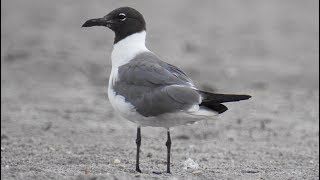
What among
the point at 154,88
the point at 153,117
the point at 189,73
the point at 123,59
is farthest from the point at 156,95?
the point at 189,73

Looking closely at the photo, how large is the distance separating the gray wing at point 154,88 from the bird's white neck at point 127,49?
18cm

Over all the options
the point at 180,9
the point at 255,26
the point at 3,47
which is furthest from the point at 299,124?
the point at 180,9

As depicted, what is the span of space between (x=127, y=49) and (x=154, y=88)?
71 cm

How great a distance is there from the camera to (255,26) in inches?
714

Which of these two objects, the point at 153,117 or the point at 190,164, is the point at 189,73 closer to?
the point at 190,164

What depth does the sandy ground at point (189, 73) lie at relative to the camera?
8172 mm

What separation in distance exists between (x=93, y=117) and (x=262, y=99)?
275cm

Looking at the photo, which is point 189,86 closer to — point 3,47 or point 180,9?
point 3,47

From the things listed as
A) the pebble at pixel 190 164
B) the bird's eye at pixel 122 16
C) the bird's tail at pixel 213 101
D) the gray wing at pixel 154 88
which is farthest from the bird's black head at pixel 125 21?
the pebble at pixel 190 164

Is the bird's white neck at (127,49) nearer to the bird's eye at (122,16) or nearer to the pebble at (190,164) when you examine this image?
the bird's eye at (122,16)

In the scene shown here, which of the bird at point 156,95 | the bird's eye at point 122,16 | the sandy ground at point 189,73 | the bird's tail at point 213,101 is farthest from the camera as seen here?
the sandy ground at point 189,73

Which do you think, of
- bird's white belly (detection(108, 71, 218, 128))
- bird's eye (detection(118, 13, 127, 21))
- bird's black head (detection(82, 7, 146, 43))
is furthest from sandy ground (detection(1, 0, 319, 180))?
bird's eye (detection(118, 13, 127, 21))

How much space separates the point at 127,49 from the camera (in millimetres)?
7559

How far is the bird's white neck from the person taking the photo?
7484 millimetres
